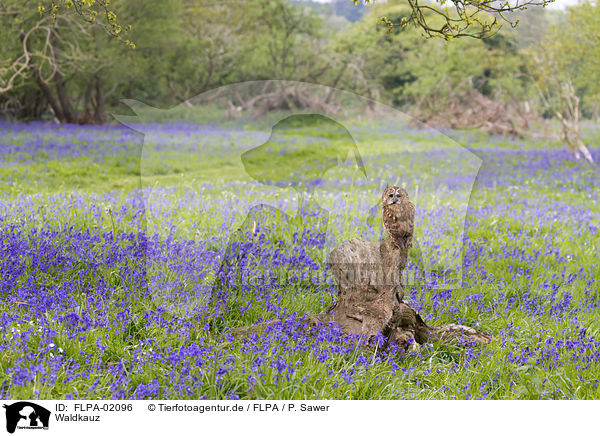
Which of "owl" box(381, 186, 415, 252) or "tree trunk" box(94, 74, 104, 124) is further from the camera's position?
"tree trunk" box(94, 74, 104, 124)

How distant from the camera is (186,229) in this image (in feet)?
22.7

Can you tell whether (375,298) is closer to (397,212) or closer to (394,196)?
(397,212)

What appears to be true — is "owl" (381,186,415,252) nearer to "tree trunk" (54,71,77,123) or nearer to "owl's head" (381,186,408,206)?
"owl's head" (381,186,408,206)

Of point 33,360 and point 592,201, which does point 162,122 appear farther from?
point 592,201

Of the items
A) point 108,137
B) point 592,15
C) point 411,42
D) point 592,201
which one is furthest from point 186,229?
point 411,42

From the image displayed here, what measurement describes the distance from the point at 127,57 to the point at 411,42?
1903 cm
